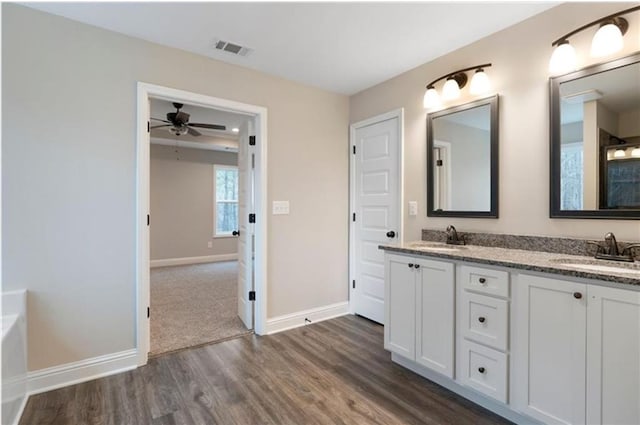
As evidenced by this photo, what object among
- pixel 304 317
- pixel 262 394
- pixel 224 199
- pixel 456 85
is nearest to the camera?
pixel 262 394

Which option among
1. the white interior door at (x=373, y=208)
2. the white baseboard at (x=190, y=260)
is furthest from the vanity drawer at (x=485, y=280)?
the white baseboard at (x=190, y=260)

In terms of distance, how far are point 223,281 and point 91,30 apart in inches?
150

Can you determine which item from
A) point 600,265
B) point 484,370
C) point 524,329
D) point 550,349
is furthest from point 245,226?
point 600,265

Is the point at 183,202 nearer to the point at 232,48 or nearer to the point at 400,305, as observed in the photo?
the point at 232,48

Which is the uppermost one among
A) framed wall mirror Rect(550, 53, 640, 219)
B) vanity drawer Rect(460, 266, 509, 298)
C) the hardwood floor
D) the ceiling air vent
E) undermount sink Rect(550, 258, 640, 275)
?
the ceiling air vent

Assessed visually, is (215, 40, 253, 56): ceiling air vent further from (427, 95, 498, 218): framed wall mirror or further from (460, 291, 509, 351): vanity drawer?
(460, 291, 509, 351): vanity drawer

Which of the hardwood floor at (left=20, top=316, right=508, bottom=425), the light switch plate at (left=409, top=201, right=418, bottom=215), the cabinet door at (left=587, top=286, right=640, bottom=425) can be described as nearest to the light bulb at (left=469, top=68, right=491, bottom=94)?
the light switch plate at (left=409, top=201, right=418, bottom=215)

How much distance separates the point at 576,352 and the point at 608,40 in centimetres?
168

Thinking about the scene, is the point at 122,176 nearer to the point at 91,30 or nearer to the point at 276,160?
the point at 91,30

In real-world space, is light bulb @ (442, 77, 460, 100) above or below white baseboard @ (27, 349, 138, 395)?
above

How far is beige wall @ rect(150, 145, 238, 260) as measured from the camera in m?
6.28

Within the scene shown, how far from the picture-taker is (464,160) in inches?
101

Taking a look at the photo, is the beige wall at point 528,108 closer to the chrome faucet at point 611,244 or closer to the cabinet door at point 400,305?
the chrome faucet at point 611,244

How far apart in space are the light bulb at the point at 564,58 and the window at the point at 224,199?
6367 millimetres
